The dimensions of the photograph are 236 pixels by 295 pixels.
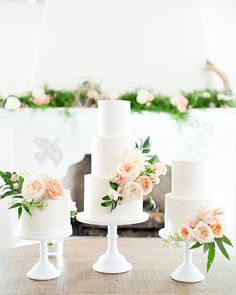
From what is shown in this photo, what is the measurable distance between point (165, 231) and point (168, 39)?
7.22 ft

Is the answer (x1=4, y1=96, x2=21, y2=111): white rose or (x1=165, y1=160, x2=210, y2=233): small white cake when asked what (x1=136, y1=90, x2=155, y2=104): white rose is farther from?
(x1=165, y1=160, x2=210, y2=233): small white cake

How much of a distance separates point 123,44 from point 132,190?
2.12m

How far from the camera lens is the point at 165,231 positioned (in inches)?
70.6

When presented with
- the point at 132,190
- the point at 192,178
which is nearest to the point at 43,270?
the point at 132,190

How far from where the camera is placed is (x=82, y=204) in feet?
12.9

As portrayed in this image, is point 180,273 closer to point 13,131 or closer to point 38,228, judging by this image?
point 38,228

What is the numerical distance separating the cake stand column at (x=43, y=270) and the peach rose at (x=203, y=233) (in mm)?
566

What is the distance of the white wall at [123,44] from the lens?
3.61m

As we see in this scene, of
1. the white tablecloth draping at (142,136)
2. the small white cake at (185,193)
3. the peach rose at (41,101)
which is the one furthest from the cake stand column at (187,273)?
the peach rose at (41,101)

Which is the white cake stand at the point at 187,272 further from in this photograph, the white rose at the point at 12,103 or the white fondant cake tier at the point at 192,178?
the white rose at the point at 12,103

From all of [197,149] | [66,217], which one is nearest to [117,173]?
[66,217]

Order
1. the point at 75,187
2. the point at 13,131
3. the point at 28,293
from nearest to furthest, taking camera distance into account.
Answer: the point at 28,293 → the point at 13,131 → the point at 75,187

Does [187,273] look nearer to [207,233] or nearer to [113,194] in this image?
[207,233]

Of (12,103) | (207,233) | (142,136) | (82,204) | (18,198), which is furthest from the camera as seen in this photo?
(82,204)
